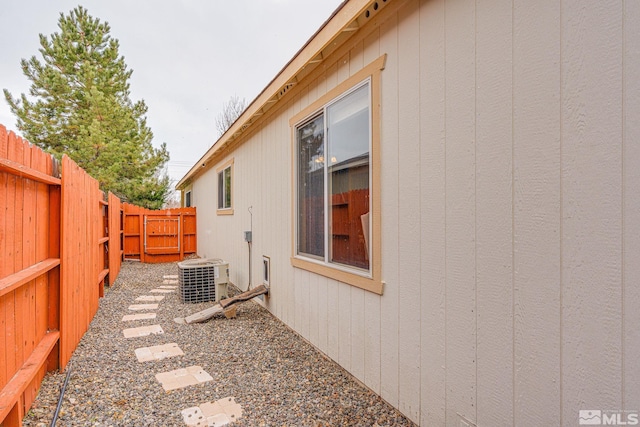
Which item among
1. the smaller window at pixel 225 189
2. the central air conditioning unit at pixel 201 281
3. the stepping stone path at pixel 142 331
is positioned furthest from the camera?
the smaller window at pixel 225 189

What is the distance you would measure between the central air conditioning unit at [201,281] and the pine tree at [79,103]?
272 inches

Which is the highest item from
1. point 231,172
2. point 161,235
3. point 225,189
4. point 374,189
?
point 231,172

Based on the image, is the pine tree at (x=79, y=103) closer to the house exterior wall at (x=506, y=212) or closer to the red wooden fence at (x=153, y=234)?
the red wooden fence at (x=153, y=234)

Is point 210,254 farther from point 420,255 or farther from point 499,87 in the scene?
point 499,87

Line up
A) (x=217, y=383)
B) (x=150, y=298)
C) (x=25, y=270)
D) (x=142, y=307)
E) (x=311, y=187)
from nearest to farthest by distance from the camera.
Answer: (x=25, y=270) < (x=217, y=383) < (x=311, y=187) < (x=142, y=307) < (x=150, y=298)

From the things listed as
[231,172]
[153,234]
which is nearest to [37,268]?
[231,172]

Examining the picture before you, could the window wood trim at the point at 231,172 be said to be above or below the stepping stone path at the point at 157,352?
above

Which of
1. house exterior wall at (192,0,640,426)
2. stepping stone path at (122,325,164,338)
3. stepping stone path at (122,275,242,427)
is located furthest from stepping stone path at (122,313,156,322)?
house exterior wall at (192,0,640,426)

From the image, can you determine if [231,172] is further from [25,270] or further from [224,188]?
[25,270]

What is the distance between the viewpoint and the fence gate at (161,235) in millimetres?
10328

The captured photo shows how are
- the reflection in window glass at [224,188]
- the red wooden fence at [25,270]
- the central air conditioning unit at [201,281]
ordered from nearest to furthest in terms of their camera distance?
the red wooden fence at [25,270] → the central air conditioning unit at [201,281] → the reflection in window glass at [224,188]

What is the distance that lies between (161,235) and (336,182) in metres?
9.11

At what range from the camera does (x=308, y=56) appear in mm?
3088


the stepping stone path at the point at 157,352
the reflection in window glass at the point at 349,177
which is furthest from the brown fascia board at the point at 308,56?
the stepping stone path at the point at 157,352
